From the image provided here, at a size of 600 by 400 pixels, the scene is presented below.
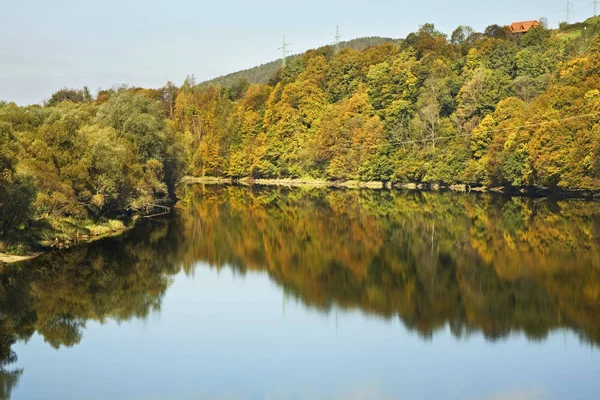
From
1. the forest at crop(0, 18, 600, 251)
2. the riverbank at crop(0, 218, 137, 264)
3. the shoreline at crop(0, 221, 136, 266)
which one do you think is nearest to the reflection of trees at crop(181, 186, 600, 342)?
the shoreline at crop(0, 221, 136, 266)


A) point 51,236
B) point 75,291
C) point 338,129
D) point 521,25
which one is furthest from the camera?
point 521,25

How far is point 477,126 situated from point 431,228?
4575 cm

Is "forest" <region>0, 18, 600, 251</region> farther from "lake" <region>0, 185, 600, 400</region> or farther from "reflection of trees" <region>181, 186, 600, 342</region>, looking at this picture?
"reflection of trees" <region>181, 186, 600, 342</region>

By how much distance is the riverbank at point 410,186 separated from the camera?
74.9 meters

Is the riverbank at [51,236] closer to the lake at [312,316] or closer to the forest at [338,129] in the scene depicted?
the forest at [338,129]

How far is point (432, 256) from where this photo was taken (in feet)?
128

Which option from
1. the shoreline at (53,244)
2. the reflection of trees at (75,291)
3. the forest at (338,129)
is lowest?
the reflection of trees at (75,291)

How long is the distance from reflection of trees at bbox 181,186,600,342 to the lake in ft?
0.43

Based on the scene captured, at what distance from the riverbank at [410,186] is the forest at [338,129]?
3.97 feet

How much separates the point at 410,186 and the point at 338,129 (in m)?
17.3

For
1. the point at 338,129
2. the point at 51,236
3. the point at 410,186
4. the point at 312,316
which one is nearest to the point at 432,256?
the point at 312,316

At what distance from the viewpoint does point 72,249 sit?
39.4 meters

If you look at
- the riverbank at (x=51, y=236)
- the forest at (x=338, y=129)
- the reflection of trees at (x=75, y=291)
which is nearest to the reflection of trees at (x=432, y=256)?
the reflection of trees at (x=75, y=291)

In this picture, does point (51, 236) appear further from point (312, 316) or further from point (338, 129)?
point (338, 129)
